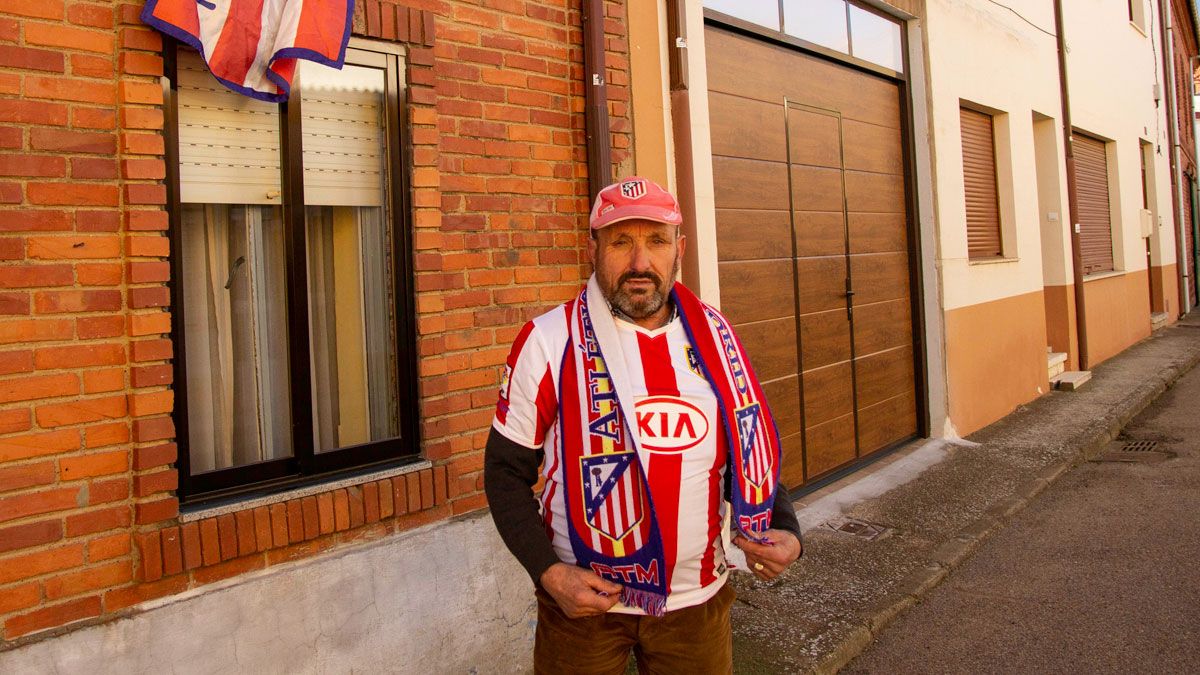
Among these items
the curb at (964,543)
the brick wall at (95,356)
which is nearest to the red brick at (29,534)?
the brick wall at (95,356)

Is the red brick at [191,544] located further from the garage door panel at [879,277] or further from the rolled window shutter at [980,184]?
the rolled window shutter at [980,184]

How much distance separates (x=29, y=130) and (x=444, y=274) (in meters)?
1.50

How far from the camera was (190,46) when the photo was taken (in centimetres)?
302

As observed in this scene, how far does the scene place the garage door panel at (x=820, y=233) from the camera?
6254mm

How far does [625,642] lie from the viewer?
2.25m

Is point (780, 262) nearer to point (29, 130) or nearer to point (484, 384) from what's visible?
point (484, 384)

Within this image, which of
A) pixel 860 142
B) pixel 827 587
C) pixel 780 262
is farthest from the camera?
pixel 860 142

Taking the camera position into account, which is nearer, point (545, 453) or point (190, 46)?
point (545, 453)

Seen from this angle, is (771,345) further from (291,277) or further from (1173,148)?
(1173,148)

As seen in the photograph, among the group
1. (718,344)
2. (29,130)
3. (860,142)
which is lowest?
(718,344)

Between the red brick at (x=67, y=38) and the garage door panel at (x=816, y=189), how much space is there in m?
4.50

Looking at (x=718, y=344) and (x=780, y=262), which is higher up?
(x=780, y=262)

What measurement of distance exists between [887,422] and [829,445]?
1.07 meters

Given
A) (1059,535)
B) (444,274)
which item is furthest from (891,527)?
(444,274)
